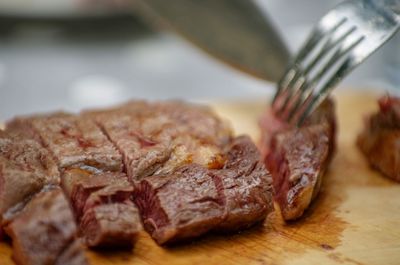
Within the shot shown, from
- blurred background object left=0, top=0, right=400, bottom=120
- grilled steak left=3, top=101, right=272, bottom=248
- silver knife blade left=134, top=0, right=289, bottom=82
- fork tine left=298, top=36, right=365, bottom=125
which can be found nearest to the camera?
grilled steak left=3, top=101, right=272, bottom=248

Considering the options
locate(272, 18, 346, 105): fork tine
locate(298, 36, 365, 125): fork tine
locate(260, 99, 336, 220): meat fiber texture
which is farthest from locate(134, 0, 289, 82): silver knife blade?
locate(298, 36, 365, 125): fork tine

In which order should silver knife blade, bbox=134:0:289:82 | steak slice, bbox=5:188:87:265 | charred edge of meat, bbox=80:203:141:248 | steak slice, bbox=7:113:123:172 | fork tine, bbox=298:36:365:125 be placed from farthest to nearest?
silver knife blade, bbox=134:0:289:82 → fork tine, bbox=298:36:365:125 → steak slice, bbox=7:113:123:172 → charred edge of meat, bbox=80:203:141:248 → steak slice, bbox=5:188:87:265

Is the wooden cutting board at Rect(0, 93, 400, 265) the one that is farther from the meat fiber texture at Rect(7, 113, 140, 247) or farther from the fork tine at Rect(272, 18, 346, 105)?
the fork tine at Rect(272, 18, 346, 105)

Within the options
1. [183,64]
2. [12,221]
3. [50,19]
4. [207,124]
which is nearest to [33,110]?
[50,19]

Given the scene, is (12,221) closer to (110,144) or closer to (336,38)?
(110,144)

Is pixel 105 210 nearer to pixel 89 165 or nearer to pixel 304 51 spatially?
pixel 89 165

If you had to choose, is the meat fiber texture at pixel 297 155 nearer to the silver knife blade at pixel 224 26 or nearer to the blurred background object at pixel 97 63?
the silver knife blade at pixel 224 26
